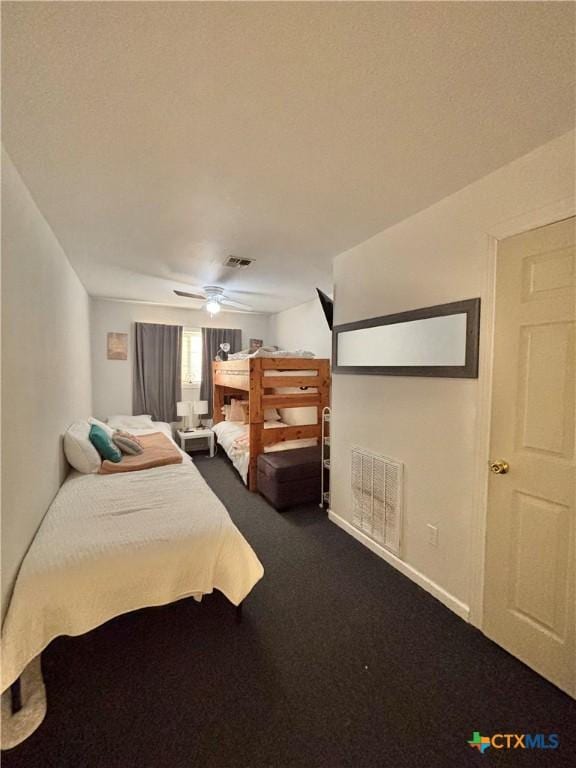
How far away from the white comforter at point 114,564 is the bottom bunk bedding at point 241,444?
168 cm

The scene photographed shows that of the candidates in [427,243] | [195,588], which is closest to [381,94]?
[427,243]

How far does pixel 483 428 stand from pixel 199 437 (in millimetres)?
4216

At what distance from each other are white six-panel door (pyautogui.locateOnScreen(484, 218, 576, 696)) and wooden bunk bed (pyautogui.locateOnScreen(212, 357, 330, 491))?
234 cm

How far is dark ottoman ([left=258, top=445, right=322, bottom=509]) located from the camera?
3.06 m

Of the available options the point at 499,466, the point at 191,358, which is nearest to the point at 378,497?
the point at 499,466

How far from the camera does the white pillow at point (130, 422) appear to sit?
423 cm

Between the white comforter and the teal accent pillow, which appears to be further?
the teal accent pillow

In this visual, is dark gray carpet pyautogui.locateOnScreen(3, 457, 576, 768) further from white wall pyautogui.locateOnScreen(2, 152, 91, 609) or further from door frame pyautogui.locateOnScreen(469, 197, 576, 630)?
white wall pyautogui.locateOnScreen(2, 152, 91, 609)

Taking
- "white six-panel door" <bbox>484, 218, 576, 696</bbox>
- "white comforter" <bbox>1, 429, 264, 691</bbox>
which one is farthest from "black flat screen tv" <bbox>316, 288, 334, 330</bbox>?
"white comforter" <bbox>1, 429, 264, 691</bbox>

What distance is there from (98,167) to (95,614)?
211 cm

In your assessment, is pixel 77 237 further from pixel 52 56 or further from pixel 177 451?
pixel 177 451

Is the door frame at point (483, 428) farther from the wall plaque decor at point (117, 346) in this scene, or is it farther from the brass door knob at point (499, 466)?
the wall plaque decor at point (117, 346)

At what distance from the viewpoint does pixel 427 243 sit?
6.32 ft

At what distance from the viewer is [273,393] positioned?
3.91 m
